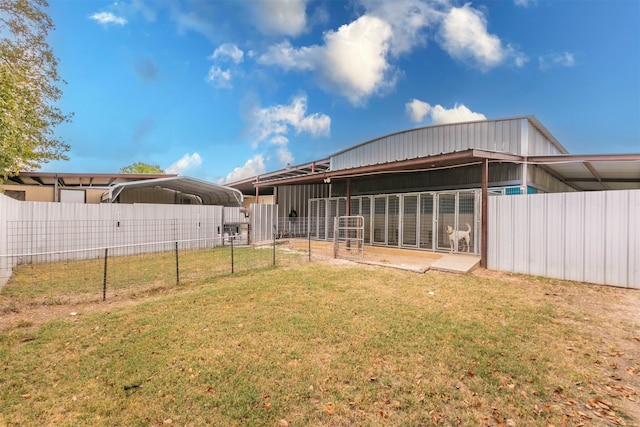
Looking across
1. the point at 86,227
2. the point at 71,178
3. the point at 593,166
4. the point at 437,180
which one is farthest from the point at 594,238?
the point at 71,178

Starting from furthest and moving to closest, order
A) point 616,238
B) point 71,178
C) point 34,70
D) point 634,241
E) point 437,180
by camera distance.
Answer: point 71,178 → point 34,70 → point 437,180 → point 616,238 → point 634,241

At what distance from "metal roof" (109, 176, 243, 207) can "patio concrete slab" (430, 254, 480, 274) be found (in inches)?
427

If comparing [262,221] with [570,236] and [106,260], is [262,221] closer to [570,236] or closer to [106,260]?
[106,260]

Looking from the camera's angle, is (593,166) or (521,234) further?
(593,166)

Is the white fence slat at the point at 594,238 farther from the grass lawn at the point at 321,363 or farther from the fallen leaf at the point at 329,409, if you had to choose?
the fallen leaf at the point at 329,409

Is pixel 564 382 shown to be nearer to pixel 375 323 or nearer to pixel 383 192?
pixel 375 323

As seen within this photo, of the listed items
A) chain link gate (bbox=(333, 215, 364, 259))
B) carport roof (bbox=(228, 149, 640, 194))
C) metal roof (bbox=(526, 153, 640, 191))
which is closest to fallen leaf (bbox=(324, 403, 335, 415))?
chain link gate (bbox=(333, 215, 364, 259))

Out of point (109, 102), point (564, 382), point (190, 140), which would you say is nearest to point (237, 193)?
point (109, 102)

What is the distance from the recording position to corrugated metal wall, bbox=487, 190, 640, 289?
19.1 feet

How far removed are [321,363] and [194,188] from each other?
1470 centimetres

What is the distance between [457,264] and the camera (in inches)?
298

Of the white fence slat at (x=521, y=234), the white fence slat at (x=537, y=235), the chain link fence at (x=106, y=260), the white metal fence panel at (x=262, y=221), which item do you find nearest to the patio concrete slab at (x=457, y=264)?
the white fence slat at (x=521, y=234)

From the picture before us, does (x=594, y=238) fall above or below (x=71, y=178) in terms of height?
below

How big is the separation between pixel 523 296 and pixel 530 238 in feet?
8.11
